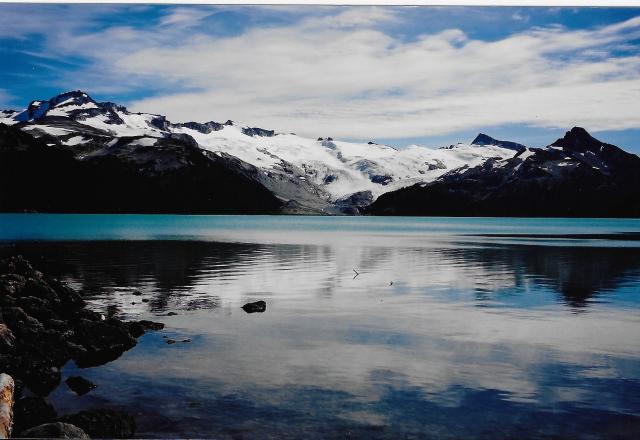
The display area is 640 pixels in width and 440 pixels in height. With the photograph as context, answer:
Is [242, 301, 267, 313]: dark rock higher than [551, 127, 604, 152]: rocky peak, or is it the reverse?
[551, 127, 604, 152]: rocky peak

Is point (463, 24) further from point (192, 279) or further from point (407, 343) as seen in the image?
point (192, 279)

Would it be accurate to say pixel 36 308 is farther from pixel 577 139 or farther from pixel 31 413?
pixel 577 139

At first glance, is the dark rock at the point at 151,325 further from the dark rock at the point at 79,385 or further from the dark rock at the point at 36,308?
the dark rock at the point at 79,385

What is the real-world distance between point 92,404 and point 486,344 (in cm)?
1232

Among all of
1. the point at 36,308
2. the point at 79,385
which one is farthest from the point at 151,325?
the point at 79,385

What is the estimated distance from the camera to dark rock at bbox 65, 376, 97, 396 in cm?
1559

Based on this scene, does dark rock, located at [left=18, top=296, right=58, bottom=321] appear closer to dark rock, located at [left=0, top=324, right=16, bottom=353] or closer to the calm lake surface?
the calm lake surface

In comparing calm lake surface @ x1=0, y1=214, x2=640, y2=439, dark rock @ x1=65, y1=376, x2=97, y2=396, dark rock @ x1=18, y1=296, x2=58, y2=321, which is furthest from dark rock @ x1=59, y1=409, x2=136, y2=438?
dark rock @ x1=18, y1=296, x2=58, y2=321

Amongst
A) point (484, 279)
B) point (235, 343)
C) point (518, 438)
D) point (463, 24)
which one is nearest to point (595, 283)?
point (484, 279)

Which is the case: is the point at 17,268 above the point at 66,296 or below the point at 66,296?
above

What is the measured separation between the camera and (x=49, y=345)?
60.7 ft

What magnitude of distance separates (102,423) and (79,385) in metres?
3.55

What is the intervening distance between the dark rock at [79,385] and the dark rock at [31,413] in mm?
1544

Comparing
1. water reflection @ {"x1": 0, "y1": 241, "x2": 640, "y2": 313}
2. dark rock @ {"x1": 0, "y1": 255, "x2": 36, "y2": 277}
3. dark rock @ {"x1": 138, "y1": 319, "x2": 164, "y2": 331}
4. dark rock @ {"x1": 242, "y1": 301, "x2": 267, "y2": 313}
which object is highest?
dark rock @ {"x1": 0, "y1": 255, "x2": 36, "y2": 277}
